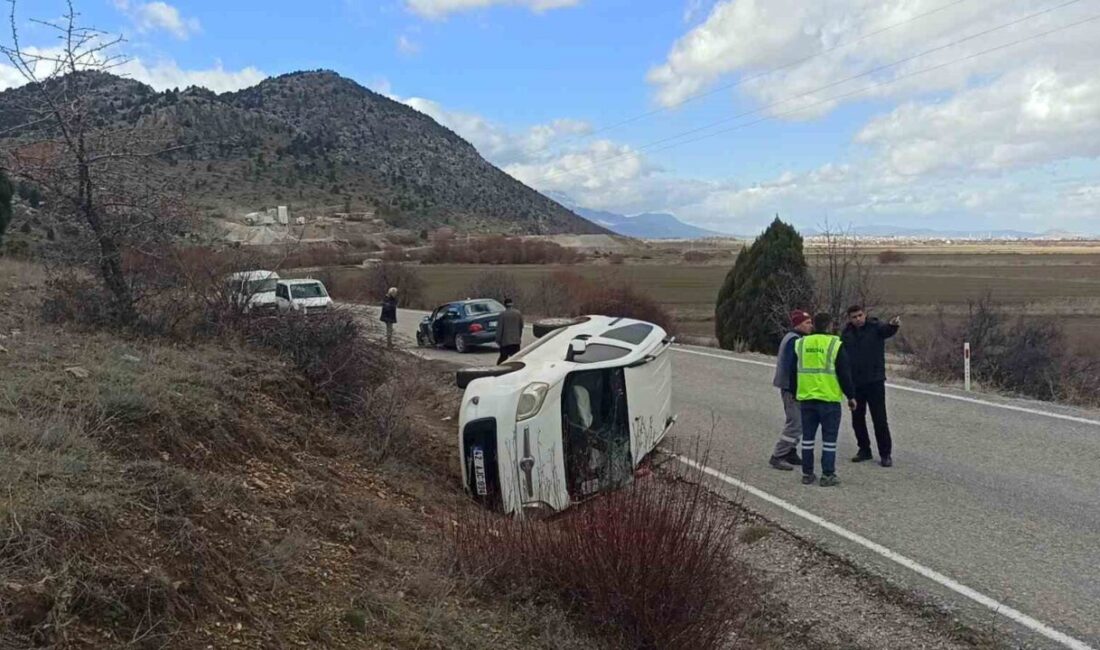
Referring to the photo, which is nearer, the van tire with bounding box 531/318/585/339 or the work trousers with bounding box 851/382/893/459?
the work trousers with bounding box 851/382/893/459

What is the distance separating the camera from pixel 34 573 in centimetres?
356

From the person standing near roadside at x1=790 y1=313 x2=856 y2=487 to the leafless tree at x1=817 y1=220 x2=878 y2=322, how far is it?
13405 millimetres

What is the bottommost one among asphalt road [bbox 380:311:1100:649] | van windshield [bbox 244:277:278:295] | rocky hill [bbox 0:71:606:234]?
asphalt road [bbox 380:311:1100:649]

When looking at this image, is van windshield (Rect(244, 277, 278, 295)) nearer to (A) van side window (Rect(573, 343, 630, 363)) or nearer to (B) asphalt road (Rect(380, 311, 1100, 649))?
(A) van side window (Rect(573, 343, 630, 363))

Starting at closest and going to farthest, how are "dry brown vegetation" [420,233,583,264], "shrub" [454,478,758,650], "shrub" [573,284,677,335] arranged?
"shrub" [454,478,758,650] → "shrub" [573,284,677,335] → "dry brown vegetation" [420,233,583,264]

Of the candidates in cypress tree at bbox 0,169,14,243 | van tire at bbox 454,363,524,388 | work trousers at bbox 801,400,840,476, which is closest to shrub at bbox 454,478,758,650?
van tire at bbox 454,363,524,388

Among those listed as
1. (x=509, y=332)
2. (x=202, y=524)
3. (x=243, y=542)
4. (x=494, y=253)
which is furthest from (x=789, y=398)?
(x=494, y=253)

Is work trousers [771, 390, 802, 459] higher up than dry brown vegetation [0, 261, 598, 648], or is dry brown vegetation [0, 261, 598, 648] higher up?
dry brown vegetation [0, 261, 598, 648]

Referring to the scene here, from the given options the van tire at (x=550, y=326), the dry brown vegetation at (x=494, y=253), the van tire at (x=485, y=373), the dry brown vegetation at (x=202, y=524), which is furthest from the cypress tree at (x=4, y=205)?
the dry brown vegetation at (x=494, y=253)

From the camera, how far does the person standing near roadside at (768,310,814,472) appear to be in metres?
9.26

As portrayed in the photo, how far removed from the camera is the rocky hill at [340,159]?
105 m

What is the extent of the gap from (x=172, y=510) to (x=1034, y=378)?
17892 millimetres

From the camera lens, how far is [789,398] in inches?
374

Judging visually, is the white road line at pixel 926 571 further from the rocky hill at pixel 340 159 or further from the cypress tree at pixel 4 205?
the rocky hill at pixel 340 159
